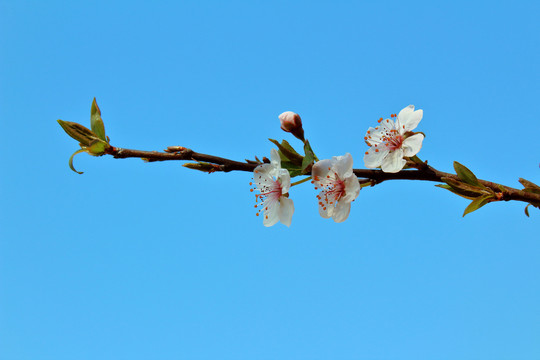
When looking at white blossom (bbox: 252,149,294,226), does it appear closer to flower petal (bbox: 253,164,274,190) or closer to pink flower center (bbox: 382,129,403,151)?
flower petal (bbox: 253,164,274,190)

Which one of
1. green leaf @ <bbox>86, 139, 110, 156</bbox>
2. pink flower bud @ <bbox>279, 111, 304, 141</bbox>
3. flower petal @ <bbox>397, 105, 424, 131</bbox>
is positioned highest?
flower petal @ <bbox>397, 105, 424, 131</bbox>

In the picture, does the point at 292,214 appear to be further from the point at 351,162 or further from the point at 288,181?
the point at 351,162

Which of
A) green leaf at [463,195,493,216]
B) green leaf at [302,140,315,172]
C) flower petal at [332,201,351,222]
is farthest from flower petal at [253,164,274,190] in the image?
green leaf at [463,195,493,216]

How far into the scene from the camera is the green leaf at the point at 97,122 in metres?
1.44

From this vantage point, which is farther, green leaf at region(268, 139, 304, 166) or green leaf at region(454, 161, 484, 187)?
green leaf at region(268, 139, 304, 166)

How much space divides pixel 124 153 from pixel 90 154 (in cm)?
12

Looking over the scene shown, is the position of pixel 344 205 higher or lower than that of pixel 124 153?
lower

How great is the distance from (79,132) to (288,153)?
25.9 inches

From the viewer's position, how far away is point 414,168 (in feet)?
4.56

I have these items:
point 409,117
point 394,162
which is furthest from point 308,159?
point 409,117

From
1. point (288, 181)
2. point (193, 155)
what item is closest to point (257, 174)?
point (288, 181)

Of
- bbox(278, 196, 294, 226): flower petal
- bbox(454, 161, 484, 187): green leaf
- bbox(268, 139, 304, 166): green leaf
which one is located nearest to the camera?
bbox(454, 161, 484, 187): green leaf

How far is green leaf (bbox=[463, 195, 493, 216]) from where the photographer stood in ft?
4.30

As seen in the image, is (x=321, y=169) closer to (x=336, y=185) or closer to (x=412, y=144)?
(x=336, y=185)
